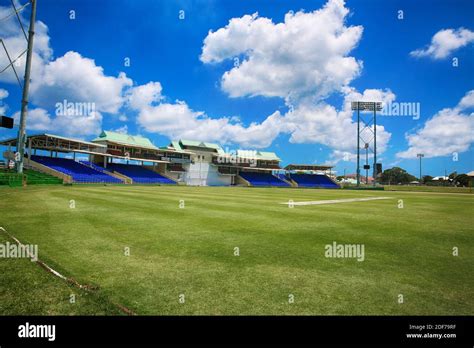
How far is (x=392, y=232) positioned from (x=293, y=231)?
12.0ft

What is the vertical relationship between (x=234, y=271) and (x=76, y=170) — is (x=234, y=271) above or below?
below

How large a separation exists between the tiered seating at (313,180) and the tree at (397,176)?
7836cm

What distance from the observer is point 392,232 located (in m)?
9.64

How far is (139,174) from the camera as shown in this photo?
63.9 metres

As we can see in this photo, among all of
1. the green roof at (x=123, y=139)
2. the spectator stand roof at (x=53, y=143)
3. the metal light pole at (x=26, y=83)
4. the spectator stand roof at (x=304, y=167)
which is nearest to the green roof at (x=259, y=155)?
the spectator stand roof at (x=304, y=167)

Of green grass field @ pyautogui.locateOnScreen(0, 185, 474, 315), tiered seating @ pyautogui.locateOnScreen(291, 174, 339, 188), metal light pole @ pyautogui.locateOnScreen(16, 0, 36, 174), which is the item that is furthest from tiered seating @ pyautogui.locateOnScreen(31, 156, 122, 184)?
tiered seating @ pyautogui.locateOnScreen(291, 174, 339, 188)

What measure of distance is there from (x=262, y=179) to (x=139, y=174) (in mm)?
42238

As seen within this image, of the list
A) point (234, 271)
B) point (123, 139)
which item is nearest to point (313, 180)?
point (123, 139)

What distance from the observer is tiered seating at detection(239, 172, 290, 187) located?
8581 cm

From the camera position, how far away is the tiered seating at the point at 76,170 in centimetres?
4697

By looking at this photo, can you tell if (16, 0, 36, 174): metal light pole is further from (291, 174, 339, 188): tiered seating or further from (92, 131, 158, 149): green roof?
(291, 174, 339, 188): tiered seating

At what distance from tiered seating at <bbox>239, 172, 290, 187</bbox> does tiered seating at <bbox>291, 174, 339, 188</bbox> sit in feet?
21.6

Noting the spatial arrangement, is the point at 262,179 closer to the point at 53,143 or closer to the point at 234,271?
the point at 53,143

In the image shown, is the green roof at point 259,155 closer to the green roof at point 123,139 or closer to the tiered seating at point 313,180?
the tiered seating at point 313,180
